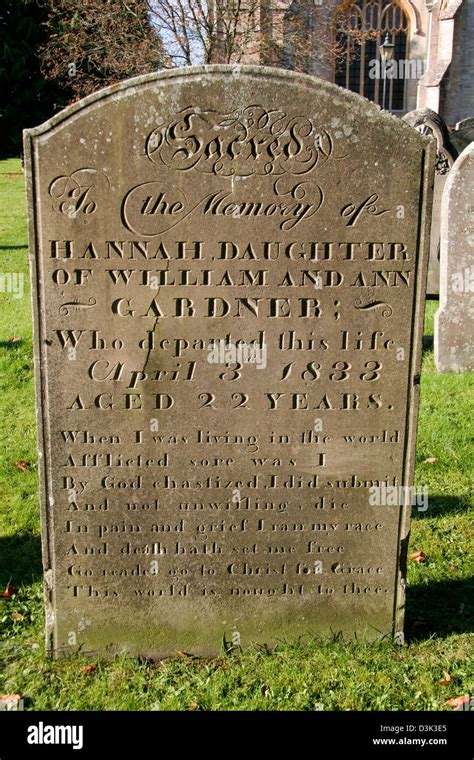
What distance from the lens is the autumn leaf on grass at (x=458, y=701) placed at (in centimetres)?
354

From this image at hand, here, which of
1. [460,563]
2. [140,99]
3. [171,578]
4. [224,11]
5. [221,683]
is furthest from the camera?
[224,11]

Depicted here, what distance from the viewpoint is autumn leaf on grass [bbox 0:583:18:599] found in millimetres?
4465

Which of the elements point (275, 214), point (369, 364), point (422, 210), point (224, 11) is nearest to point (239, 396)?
point (369, 364)

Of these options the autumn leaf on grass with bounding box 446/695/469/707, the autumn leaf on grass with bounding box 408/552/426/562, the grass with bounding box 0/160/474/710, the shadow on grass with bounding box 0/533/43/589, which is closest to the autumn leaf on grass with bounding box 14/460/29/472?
the grass with bounding box 0/160/474/710

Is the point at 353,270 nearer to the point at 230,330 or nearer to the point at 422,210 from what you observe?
the point at 422,210

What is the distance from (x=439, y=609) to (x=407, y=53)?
34.7 metres

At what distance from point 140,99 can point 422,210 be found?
159 cm

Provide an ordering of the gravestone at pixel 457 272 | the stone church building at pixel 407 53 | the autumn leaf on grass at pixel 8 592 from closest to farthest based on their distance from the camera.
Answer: the autumn leaf on grass at pixel 8 592, the gravestone at pixel 457 272, the stone church building at pixel 407 53

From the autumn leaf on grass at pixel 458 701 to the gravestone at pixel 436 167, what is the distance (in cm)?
937

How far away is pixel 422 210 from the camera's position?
11.9ft

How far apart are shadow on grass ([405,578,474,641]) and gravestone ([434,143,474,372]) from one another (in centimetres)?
448
